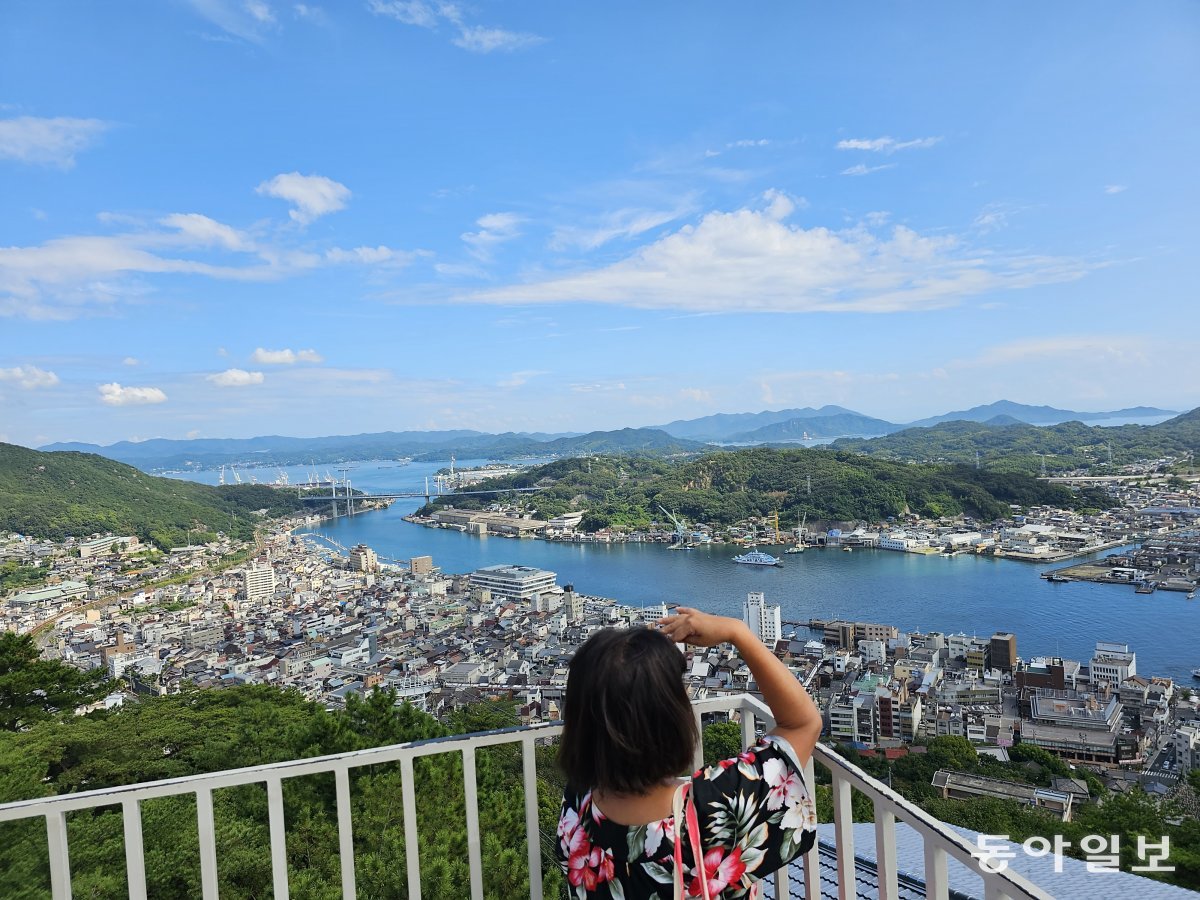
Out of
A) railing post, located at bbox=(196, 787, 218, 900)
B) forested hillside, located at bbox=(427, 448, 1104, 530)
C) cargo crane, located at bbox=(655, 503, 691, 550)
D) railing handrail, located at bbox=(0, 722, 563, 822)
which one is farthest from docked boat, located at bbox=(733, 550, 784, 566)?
railing post, located at bbox=(196, 787, 218, 900)

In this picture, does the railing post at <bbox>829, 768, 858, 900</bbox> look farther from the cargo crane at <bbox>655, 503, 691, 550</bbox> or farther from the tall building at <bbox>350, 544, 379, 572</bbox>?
the cargo crane at <bbox>655, 503, 691, 550</bbox>

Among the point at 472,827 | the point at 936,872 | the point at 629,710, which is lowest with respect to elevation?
the point at 472,827

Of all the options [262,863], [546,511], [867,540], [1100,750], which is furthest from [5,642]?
[546,511]

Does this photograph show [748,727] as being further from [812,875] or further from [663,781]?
[663,781]

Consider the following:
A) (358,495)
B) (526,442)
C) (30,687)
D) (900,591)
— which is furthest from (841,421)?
(30,687)

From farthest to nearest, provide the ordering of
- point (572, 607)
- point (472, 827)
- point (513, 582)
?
point (513, 582) < point (572, 607) < point (472, 827)

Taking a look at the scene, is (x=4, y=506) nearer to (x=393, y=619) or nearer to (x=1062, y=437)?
(x=393, y=619)

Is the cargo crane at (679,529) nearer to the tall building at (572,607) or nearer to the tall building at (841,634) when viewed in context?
the tall building at (572,607)
